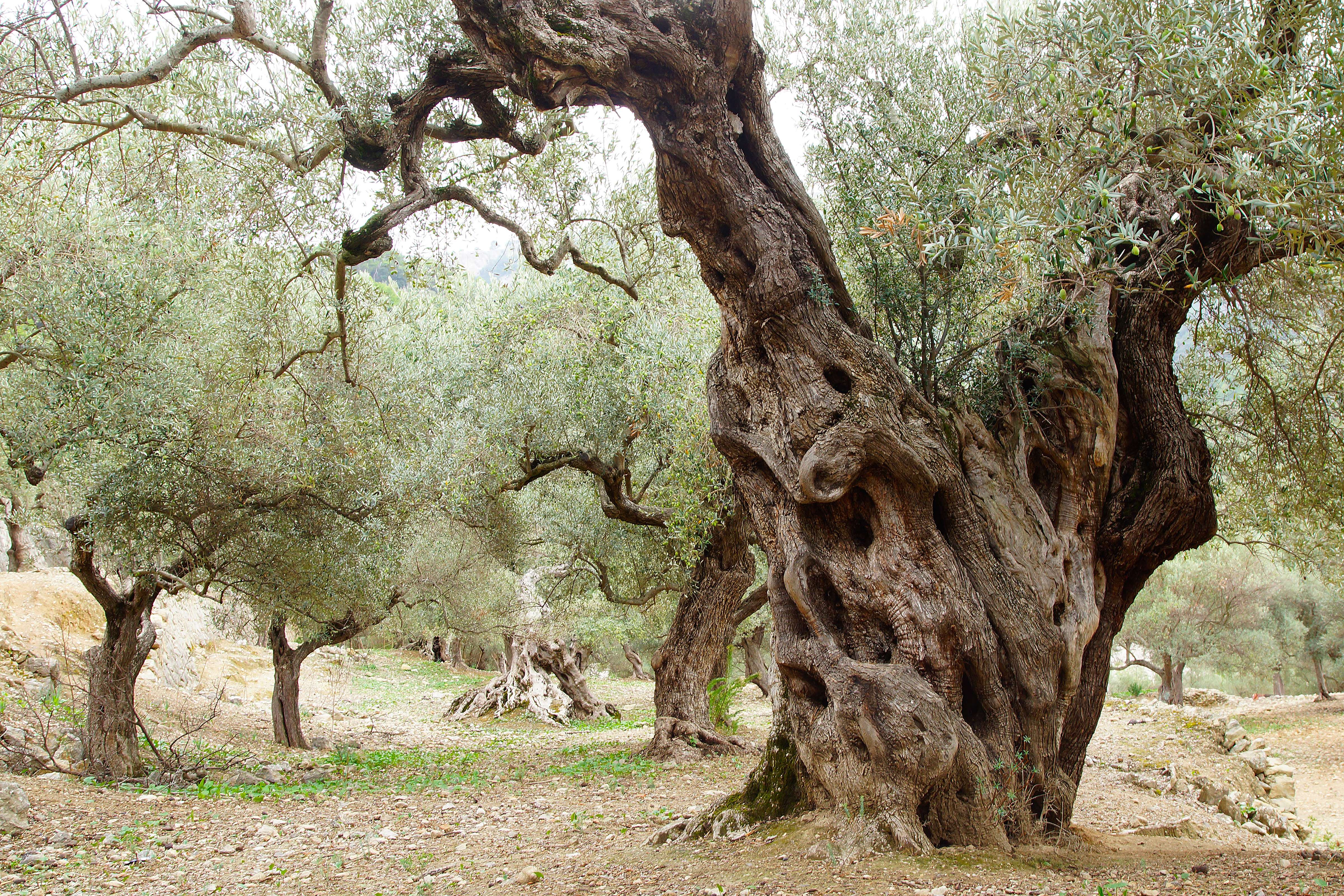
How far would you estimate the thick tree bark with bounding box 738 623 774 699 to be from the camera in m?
24.5

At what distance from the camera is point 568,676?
2194cm

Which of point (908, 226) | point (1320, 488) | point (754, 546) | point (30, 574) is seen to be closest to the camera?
point (908, 226)

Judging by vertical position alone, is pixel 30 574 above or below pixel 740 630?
above

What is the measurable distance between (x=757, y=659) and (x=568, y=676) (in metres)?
6.70

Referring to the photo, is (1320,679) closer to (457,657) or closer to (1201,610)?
(1201,610)

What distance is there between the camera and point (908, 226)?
5844 mm

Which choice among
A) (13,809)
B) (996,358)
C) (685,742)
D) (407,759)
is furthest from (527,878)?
(407,759)

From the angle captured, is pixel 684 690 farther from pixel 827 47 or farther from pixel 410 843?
pixel 827 47

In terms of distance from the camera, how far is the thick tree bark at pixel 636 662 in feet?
107

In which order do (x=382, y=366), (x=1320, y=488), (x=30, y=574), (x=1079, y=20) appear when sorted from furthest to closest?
(x=30, y=574) < (x=382, y=366) < (x=1320, y=488) < (x=1079, y=20)

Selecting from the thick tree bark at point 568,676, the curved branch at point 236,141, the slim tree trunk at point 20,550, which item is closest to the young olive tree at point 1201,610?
the thick tree bark at point 568,676

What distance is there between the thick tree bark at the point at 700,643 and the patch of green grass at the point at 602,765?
426mm

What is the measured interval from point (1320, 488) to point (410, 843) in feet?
32.5

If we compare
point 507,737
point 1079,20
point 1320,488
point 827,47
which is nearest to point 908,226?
point 1079,20
